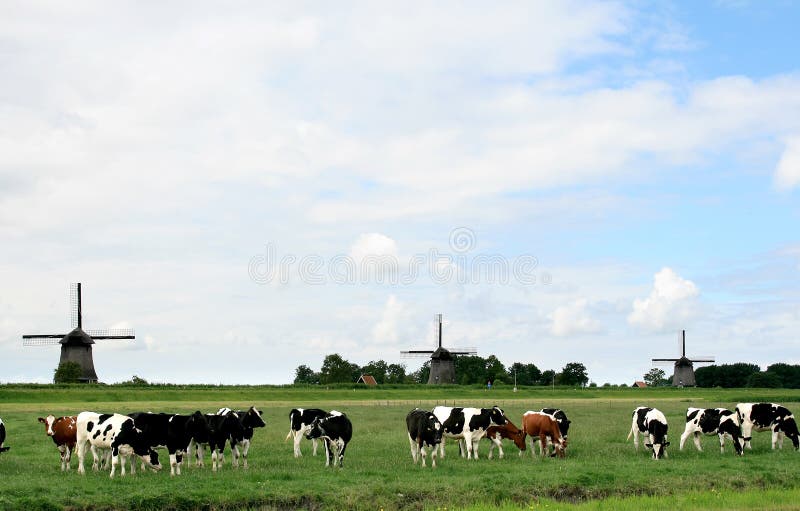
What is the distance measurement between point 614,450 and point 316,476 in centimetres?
1235

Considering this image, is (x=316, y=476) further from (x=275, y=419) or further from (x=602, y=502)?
(x=275, y=419)

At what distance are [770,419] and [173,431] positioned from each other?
2122cm

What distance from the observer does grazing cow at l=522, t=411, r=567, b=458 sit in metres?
28.7

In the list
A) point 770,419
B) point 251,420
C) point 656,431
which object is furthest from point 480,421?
point 770,419

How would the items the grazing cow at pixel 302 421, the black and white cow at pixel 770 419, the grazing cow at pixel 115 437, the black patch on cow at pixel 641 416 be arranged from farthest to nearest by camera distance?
the black and white cow at pixel 770 419 < the black patch on cow at pixel 641 416 < the grazing cow at pixel 302 421 < the grazing cow at pixel 115 437

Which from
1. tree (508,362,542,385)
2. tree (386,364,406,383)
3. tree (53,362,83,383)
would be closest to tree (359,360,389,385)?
tree (386,364,406,383)

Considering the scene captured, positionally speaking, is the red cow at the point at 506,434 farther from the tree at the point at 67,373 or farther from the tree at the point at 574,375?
the tree at the point at 574,375

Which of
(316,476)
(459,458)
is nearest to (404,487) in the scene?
(316,476)

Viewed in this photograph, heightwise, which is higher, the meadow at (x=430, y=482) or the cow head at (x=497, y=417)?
the cow head at (x=497, y=417)

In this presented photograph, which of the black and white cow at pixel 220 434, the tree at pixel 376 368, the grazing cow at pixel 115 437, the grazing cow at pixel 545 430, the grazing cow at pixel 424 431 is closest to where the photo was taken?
the grazing cow at pixel 115 437

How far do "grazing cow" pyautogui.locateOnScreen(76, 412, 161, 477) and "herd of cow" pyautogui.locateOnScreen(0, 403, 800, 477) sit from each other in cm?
3

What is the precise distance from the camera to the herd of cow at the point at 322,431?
24.9 m

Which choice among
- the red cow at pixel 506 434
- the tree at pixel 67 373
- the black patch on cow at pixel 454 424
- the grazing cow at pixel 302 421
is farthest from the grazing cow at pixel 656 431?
the tree at pixel 67 373

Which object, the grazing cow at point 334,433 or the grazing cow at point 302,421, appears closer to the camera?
Answer: the grazing cow at point 334,433
